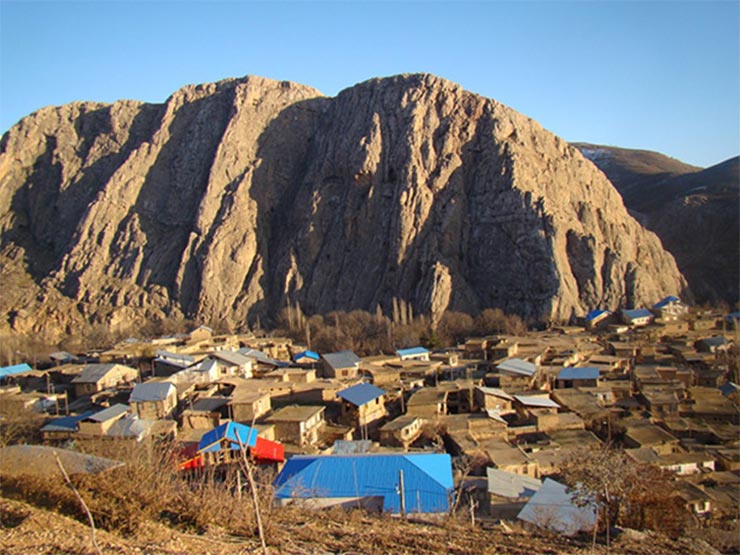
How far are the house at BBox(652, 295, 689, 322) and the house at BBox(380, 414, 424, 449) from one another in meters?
21.8

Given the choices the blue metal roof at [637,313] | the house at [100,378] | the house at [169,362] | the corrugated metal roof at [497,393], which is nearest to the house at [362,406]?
the corrugated metal roof at [497,393]

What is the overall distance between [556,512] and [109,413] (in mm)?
13207

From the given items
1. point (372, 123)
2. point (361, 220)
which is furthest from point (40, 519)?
point (372, 123)

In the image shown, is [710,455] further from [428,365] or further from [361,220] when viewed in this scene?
[361,220]

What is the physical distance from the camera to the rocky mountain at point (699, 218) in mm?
46250

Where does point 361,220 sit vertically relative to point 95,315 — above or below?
above

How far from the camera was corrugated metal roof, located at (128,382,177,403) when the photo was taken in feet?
62.5

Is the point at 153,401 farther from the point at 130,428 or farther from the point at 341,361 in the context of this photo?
the point at 341,361

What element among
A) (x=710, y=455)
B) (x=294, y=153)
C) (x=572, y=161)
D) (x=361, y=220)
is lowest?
(x=710, y=455)

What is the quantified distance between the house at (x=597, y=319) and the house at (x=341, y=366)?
633 inches

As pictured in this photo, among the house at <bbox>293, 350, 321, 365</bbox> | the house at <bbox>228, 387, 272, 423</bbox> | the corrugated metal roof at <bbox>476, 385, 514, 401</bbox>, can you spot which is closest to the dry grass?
the house at <bbox>228, 387, 272, 423</bbox>

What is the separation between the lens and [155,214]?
5244 cm

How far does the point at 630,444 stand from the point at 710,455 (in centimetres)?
193

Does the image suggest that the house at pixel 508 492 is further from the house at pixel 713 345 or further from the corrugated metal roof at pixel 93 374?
the house at pixel 713 345
